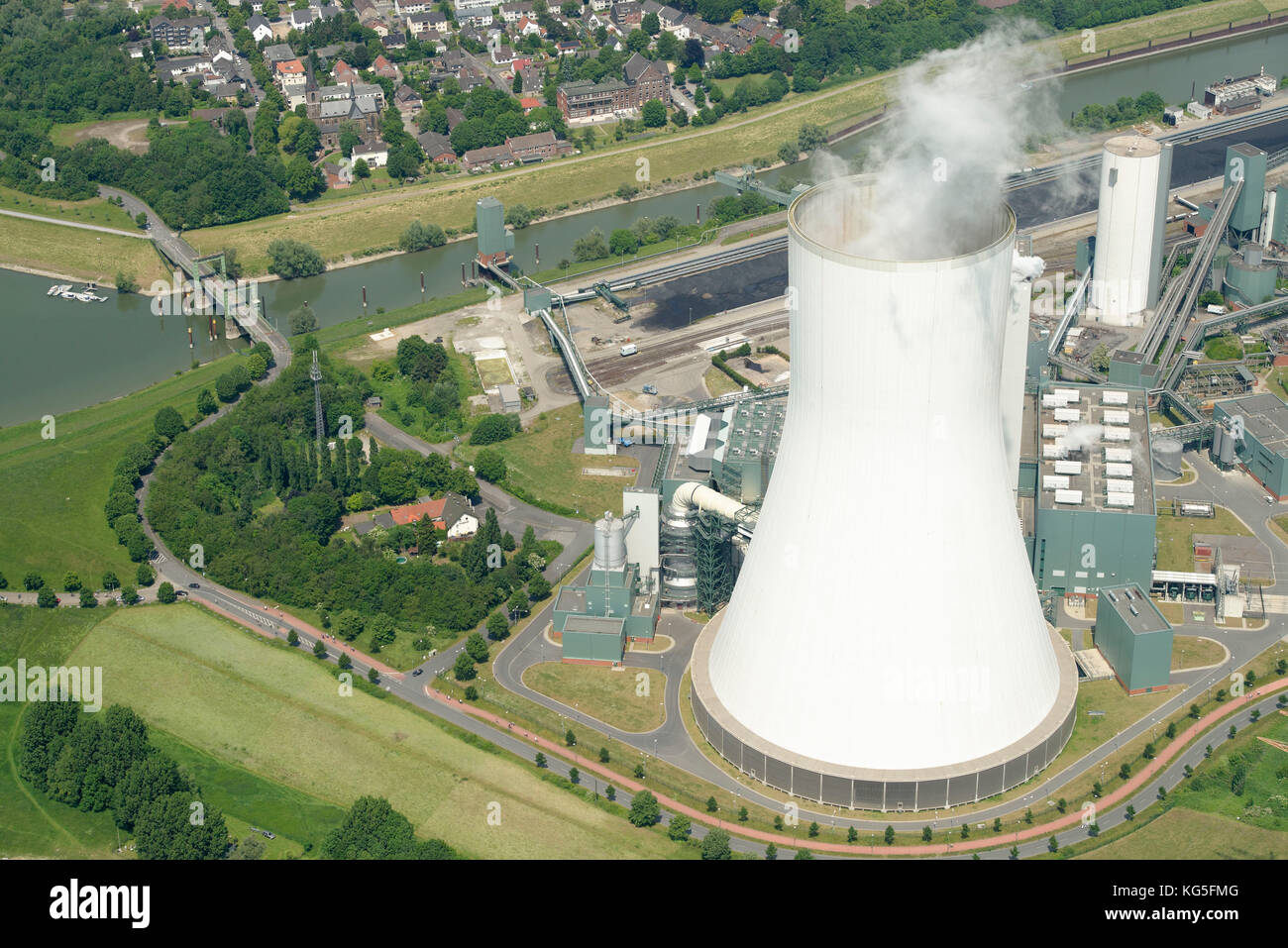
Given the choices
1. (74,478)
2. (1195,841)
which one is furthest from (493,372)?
(1195,841)

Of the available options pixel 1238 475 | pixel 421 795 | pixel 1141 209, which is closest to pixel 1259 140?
pixel 1141 209

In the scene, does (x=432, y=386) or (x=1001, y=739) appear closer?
(x=1001, y=739)

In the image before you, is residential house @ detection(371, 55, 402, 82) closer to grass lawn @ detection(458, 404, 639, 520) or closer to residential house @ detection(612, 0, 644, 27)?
residential house @ detection(612, 0, 644, 27)

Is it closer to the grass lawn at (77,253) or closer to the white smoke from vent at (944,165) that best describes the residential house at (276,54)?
the grass lawn at (77,253)

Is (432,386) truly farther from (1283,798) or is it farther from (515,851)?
(1283,798)

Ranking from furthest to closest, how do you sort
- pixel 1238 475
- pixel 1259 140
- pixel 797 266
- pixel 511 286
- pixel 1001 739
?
pixel 1259 140, pixel 511 286, pixel 1238 475, pixel 1001 739, pixel 797 266

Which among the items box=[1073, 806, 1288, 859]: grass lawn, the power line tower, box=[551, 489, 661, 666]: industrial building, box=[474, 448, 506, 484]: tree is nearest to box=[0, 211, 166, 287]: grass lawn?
the power line tower

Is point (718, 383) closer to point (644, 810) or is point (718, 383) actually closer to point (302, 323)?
point (302, 323)
